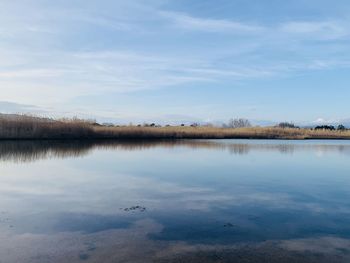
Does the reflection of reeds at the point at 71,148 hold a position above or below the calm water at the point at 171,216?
above

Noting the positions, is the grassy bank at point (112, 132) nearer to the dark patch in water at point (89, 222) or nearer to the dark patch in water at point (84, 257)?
the dark patch in water at point (89, 222)

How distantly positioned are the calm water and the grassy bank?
11.5 m

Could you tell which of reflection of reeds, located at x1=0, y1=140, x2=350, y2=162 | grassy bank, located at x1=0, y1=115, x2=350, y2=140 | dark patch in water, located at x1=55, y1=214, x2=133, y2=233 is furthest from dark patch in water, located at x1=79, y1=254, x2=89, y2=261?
grassy bank, located at x1=0, y1=115, x2=350, y2=140

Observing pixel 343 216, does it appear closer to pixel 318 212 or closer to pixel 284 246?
pixel 318 212

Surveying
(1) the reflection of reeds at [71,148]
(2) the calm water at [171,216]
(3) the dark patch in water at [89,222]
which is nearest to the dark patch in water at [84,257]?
(2) the calm water at [171,216]

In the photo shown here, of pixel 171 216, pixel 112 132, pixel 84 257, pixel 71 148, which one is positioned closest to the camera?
pixel 84 257

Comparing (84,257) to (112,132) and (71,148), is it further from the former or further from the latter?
(112,132)

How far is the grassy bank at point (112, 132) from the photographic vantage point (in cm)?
2055

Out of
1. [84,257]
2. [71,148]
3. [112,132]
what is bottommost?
[84,257]

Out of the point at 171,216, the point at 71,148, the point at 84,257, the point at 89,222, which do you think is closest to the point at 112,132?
the point at 71,148

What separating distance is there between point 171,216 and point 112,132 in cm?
1985

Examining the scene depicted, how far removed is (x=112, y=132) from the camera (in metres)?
24.7

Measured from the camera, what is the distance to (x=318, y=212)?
219 inches

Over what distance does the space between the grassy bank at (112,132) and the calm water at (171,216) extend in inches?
454
